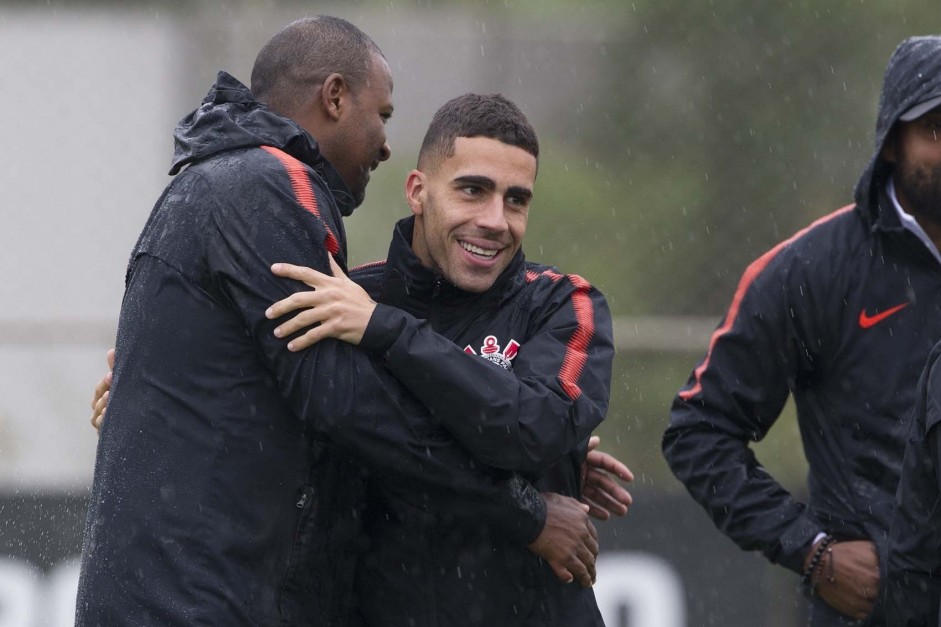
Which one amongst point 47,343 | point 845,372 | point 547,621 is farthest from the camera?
point 47,343

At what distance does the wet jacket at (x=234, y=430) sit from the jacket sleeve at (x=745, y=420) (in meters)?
1.17

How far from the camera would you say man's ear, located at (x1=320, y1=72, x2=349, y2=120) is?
3.56 meters

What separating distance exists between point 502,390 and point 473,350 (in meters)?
0.29

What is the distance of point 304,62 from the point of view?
3580 millimetres

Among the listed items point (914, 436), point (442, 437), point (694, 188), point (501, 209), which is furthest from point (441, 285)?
point (694, 188)

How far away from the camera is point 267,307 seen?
10.1 feet

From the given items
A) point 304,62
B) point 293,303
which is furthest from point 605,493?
point 304,62

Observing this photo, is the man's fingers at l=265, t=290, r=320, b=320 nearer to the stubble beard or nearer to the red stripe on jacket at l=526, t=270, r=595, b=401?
the red stripe on jacket at l=526, t=270, r=595, b=401

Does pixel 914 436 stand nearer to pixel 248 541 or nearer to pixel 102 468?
pixel 248 541

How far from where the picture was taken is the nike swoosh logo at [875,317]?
398cm

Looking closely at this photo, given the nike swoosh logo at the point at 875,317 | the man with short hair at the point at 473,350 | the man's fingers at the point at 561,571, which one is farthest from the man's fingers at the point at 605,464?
the nike swoosh logo at the point at 875,317

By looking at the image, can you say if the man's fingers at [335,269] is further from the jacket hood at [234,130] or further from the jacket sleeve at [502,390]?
the jacket hood at [234,130]

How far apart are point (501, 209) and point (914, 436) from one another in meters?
1.06

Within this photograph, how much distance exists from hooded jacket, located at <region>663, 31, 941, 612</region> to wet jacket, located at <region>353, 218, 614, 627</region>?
2.61 ft
